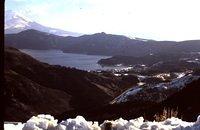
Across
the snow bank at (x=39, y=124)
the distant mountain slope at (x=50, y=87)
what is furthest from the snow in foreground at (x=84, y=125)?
the distant mountain slope at (x=50, y=87)

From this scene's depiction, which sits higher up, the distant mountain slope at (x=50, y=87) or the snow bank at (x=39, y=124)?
the snow bank at (x=39, y=124)

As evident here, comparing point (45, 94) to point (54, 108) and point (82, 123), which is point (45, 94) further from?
point (82, 123)

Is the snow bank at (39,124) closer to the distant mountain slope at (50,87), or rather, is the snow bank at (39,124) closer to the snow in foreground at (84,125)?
the snow in foreground at (84,125)

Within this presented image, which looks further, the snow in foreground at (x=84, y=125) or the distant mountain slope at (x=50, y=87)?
the distant mountain slope at (x=50, y=87)

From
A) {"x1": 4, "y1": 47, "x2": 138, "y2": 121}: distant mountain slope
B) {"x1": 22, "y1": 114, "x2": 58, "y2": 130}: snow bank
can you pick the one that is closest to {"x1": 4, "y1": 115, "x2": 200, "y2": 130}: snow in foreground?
{"x1": 22, "y1": 114, "x2": 58, "y2": 130}: snow bank

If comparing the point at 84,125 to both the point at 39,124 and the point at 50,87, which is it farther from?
the point at 50,87

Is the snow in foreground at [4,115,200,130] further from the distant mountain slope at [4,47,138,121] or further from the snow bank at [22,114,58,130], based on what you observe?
the distant mountain slope at [4,47,138,121]

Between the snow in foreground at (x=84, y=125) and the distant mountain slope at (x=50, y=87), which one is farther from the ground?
the snow in foreground at (x=84, y=125)

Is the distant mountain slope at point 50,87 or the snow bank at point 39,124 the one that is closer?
the snow bank at point 39,124
